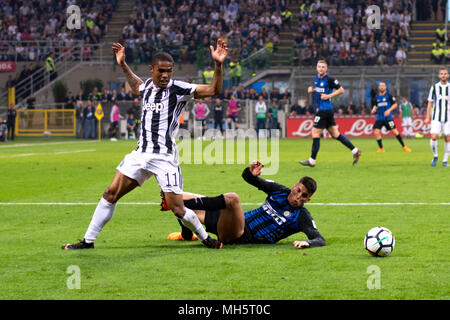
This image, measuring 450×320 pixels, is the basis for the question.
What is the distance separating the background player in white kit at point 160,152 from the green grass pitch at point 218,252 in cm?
33

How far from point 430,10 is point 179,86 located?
4227cm

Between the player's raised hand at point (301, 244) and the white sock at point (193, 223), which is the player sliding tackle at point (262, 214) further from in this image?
the white sock at point (193, 223)

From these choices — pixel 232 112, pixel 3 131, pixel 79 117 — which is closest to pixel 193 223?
pixel 3 131

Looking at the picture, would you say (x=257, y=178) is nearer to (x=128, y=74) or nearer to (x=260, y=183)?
(x=260, y=183)

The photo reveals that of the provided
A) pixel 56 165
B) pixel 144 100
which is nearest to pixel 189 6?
pixel 56 165

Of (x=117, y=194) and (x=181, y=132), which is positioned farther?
(x=181, y=132)

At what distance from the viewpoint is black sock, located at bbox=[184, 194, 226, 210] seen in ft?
24.8

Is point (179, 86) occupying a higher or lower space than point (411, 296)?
higher

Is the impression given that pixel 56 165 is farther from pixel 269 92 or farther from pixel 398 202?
pixel 269 92

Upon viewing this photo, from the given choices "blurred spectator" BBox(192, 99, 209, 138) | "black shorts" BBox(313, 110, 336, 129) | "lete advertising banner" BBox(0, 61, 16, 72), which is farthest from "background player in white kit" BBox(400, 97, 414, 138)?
"lete advertising banner" BBox(0, 61, 16, 72)

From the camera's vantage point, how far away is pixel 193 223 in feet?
24.5

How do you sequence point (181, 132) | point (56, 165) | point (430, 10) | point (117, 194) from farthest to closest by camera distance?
point (430, 10) → point (181, 132) → point (56, 165) → point (117, 194)

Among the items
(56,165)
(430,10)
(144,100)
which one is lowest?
(56,165)
